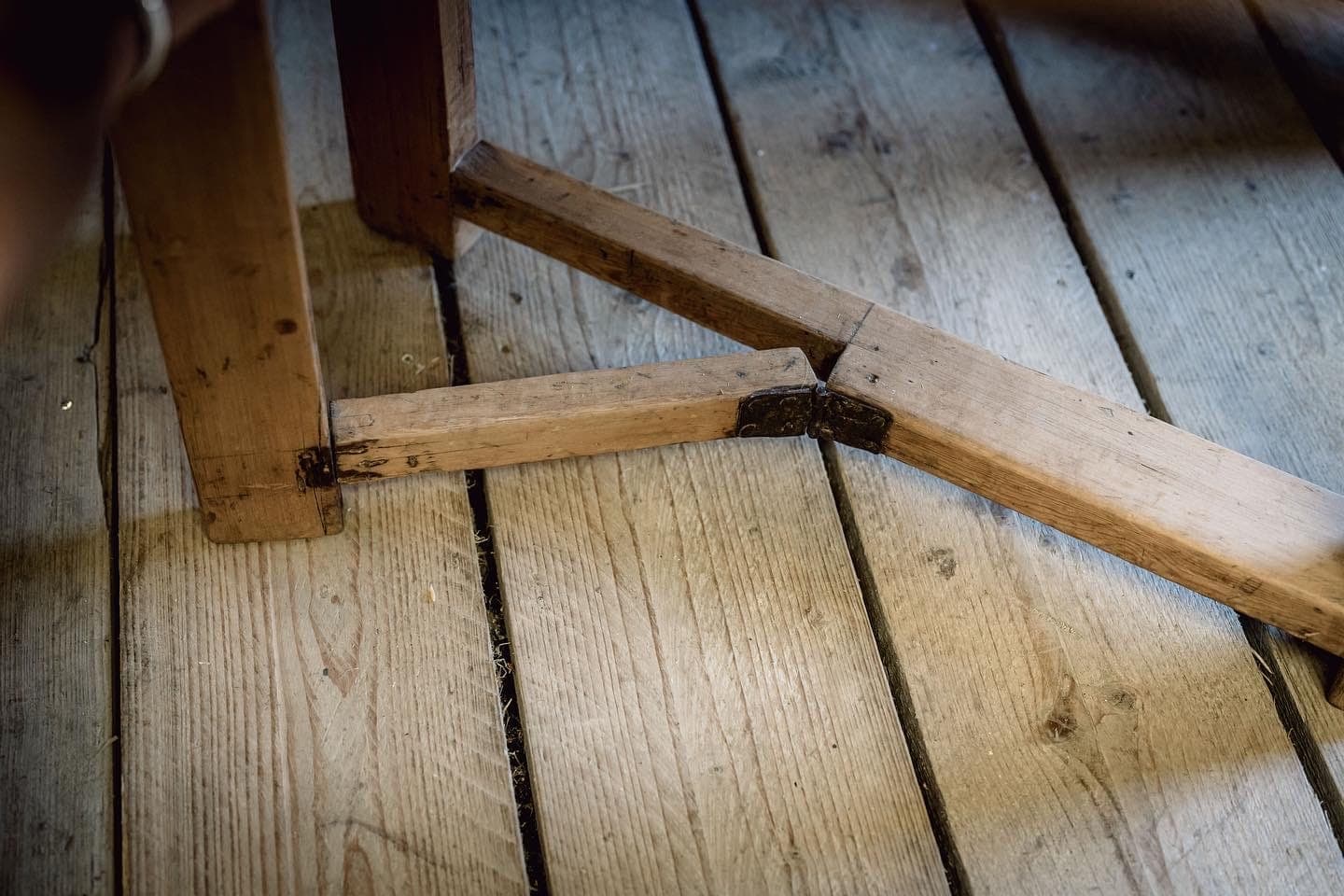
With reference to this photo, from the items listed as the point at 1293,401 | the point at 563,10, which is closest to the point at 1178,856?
the point at 1293,401

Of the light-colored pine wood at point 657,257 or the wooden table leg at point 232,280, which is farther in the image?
the light-colored pine wood at point 657,257

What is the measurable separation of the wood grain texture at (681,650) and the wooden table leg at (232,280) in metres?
0.19

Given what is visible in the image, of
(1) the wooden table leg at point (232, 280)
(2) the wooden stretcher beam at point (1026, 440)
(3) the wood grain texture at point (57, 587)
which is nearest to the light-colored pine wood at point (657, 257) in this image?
(2) the wooden stretcher beam at point (1026, 440)

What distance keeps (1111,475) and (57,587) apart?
0.81m

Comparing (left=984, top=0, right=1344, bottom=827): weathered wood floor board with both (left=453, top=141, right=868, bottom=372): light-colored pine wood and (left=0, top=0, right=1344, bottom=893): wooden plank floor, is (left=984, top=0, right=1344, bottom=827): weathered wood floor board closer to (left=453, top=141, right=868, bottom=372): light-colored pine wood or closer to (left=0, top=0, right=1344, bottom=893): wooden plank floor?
(left=0, top=0, right=1344, bottom=893): wooden plank floor

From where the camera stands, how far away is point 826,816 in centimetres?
88

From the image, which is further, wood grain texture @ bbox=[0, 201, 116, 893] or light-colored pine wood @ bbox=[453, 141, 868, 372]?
light-colored pine wood @ bbox=[453, 141, 868, 372]

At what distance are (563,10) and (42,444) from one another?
718 millimetres

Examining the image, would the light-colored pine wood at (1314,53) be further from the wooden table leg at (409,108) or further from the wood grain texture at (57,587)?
the wood grain texture at (57,587)

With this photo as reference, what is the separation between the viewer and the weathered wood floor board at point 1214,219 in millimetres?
1092

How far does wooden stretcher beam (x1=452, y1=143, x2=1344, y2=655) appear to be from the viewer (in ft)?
2.89

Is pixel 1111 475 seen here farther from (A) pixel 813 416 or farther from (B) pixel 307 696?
(B) pixel 307 696

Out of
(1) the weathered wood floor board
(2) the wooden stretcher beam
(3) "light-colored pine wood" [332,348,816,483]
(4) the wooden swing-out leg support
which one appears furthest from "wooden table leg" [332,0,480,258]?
(1) the weathered wood floor board

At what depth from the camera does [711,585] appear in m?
0.98
